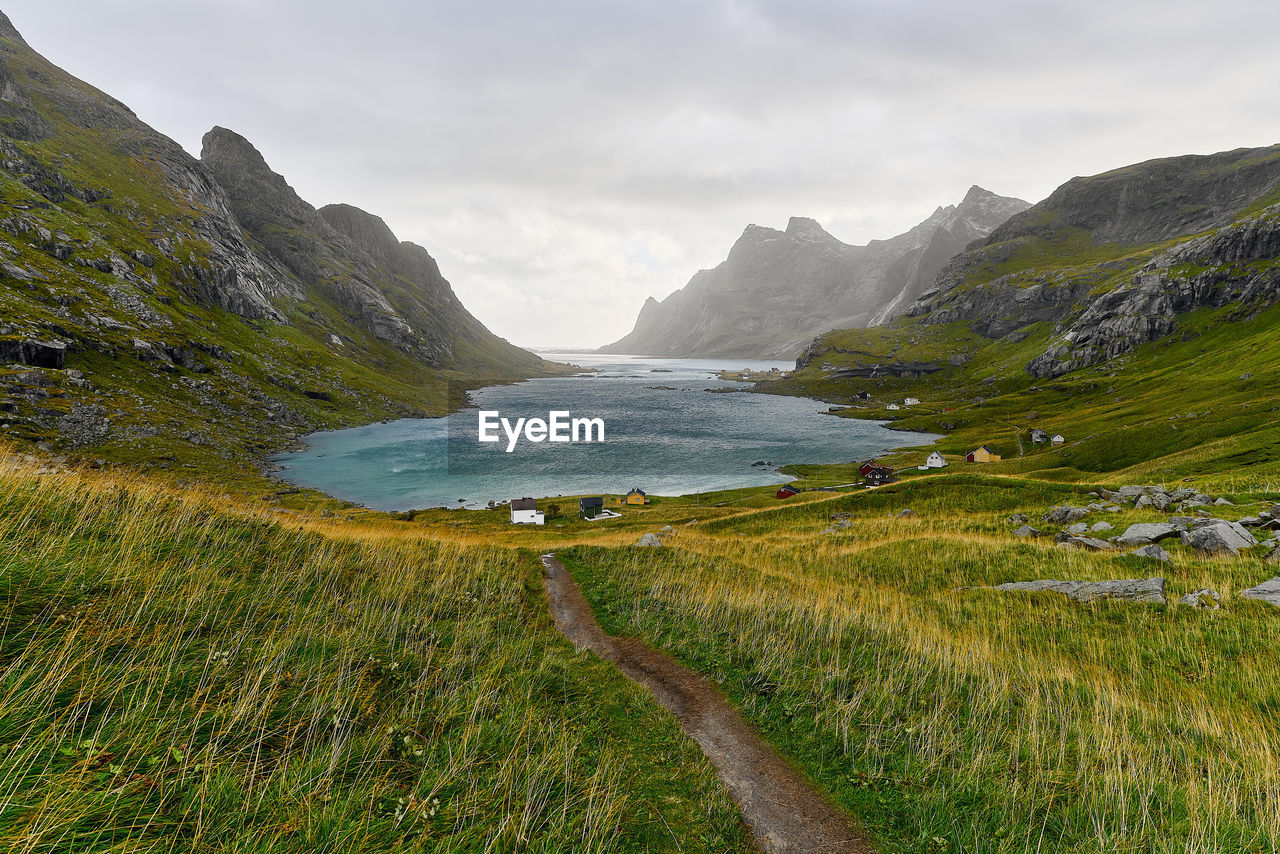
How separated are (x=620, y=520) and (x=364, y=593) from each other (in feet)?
209

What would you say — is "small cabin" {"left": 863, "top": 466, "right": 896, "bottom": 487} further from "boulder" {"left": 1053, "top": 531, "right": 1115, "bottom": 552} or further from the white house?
"boulder" {"left": 1053, "top": 531, "right": 1115, "bottom": 552}

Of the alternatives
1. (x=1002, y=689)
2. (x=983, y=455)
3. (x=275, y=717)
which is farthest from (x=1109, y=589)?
(x=983, y=455)

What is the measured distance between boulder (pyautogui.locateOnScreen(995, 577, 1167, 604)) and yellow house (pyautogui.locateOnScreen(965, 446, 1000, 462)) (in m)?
106

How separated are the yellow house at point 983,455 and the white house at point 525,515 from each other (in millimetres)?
98040

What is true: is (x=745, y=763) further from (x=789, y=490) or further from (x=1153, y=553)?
(x=789, y=490)

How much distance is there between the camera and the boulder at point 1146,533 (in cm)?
2359

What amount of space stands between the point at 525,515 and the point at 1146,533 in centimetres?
6971

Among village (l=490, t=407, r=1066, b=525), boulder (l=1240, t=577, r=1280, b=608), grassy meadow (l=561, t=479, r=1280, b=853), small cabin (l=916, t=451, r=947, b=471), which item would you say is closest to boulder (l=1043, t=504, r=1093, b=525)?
grassy meadow (l=561, t=479, r=1280, b=853)

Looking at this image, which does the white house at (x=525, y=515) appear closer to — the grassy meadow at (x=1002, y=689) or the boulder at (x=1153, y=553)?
the grassy meadow at (x=1002, y=689)

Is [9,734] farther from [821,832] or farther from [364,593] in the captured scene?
[821,832]

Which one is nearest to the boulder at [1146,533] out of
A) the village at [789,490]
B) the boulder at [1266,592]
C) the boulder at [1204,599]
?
Answer: the boulder at [1266,592]

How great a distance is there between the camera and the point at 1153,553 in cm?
2141

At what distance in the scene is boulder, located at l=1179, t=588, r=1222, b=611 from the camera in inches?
651

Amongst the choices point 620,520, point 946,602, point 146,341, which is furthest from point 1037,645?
point 146,341
